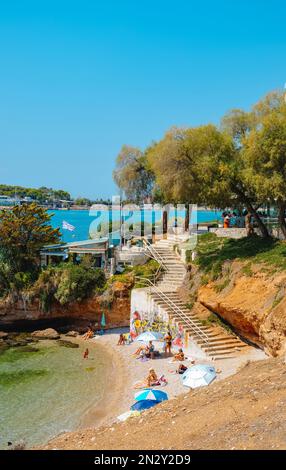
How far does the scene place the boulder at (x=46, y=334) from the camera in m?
29.5

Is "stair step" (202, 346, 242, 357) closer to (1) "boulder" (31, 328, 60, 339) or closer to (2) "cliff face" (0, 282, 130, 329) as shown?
(2) "cliff face" (0, 282, 130, 329)

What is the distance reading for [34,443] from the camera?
15.7 metres

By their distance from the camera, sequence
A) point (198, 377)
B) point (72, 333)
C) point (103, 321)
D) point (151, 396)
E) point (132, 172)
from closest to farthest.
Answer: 1. point (151, 396)
2. point (198, 377)
3. point (72, 333)
4. point (103, 321)
5. point (132, 172)

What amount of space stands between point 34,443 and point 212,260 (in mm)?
15543

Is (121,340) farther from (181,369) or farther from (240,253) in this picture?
(240,253)

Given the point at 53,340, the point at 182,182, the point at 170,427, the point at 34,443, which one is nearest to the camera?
the point at 170,427

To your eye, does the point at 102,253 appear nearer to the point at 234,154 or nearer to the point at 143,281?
the point at 143,281

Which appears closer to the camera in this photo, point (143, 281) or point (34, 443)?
point (34, 443)

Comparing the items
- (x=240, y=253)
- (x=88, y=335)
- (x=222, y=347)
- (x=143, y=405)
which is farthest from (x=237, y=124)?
(x=143, y=405)

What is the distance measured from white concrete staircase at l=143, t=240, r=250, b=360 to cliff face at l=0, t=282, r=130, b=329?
2.53 metres

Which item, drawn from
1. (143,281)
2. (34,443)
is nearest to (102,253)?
(143,281)

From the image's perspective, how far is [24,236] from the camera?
3306 centimetres

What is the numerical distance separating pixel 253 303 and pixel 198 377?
593 cm

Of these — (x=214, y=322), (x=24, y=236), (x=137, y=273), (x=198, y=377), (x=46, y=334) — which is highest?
(x=24, y=236)
